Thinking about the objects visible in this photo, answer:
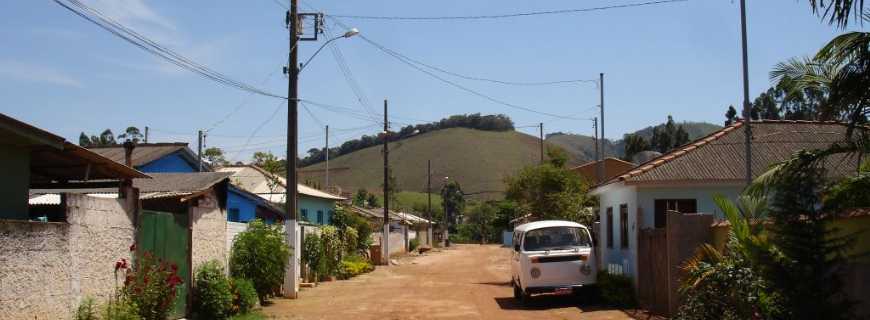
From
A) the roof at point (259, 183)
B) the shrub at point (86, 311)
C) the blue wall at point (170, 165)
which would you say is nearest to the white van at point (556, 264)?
the shrub at point (86, 311)

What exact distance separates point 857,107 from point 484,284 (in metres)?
19.5

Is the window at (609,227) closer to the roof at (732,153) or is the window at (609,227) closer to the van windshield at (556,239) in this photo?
the roof at (732,153)

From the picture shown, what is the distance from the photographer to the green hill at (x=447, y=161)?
131 meters

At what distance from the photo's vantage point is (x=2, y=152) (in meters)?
12.2

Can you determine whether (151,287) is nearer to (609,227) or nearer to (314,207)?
(609,227)

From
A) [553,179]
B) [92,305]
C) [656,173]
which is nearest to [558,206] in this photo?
[553,179]

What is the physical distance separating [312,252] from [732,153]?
14246 millimetres

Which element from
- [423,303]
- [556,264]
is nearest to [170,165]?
[423,303]

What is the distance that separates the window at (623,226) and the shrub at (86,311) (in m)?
12.8

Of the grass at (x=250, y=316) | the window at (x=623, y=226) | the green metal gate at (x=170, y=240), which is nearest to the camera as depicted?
the green metal gate at (x=170, y=240)

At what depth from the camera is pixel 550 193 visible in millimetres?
34594

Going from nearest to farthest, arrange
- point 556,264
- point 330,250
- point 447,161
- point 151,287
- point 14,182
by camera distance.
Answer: point 14,182, point 151,287, point 556,264, point 330,250, point 447,161

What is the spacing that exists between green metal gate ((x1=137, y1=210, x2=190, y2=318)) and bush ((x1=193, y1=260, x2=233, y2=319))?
11.3 inches

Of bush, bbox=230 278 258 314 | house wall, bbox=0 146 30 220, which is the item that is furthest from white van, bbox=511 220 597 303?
house wall, bbox=0 146 30 220
